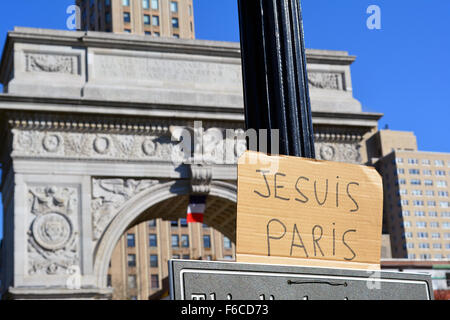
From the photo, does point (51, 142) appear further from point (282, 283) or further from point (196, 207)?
point (282, 283)

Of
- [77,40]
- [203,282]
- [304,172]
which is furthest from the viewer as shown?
[77,40]

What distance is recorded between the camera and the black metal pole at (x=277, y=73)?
4.27m

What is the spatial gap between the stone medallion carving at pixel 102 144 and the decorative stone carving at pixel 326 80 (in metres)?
7.83

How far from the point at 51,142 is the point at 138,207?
3.51 metres

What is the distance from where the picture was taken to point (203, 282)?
8.76 ft

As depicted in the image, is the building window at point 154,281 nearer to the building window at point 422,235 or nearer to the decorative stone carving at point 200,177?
the building window at point 422,235

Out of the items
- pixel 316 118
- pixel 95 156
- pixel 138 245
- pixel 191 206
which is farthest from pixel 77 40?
pixel 138 245

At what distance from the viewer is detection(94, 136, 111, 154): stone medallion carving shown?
26.1 m

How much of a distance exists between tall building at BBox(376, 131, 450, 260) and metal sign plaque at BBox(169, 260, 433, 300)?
111m

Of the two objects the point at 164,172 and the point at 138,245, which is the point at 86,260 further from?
the point at 138,245

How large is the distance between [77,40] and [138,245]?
194 ft

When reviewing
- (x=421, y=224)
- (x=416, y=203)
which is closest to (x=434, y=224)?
(x=421, y=224)

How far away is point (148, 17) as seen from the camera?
76.2m

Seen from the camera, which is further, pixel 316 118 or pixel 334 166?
pixel 316 118
